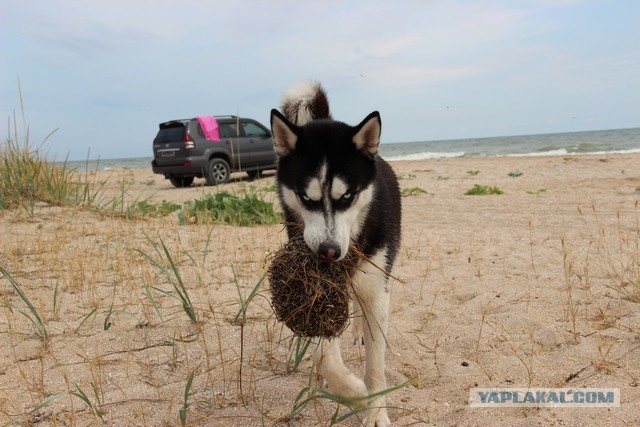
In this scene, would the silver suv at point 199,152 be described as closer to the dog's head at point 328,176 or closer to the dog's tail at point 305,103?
the dog's tail at point 305,103

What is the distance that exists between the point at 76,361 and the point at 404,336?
2.16 meters

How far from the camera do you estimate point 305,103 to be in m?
4.07

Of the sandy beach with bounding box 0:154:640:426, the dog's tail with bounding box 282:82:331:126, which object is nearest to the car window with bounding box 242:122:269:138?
the sandy beach with bounding box 0:154:640:426

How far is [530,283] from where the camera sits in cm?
436

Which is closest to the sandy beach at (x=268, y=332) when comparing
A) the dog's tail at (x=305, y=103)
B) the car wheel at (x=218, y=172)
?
the dog's tail at (x=305, y=103)

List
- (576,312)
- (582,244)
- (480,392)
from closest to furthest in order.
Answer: (480,392) → (576,312) → (582,244)

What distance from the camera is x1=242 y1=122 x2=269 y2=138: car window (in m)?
17.1

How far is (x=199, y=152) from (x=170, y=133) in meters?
1.23

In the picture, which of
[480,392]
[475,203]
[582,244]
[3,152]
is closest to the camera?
[480,392]

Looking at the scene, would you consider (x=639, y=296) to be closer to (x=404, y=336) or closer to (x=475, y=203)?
(x=404, y=336)

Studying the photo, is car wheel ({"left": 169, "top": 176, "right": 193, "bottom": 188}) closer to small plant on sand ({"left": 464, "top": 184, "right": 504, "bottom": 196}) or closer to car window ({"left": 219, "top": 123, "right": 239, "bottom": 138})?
car window ({"left": 219, "top": 123, "right": 239, "bottom": 138})

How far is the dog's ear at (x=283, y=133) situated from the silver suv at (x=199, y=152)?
11.8 m

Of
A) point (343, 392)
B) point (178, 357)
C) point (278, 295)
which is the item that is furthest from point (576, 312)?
point (178, 357)

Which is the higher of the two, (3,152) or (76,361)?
(3,152)
